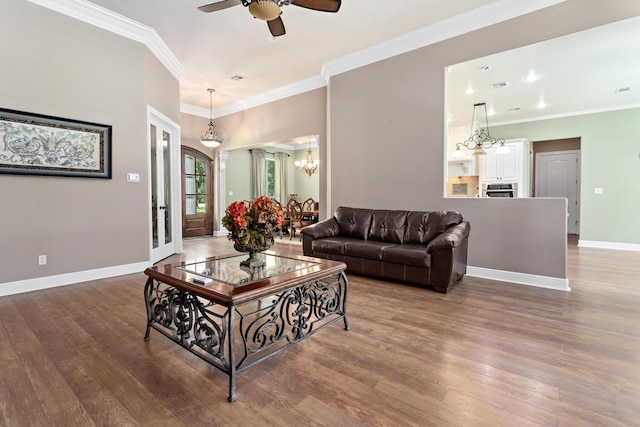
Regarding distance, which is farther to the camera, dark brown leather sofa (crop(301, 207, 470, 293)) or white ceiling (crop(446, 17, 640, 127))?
white ceiling (crop(446, 17, 640, 127))

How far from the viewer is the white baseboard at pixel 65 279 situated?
3227mm

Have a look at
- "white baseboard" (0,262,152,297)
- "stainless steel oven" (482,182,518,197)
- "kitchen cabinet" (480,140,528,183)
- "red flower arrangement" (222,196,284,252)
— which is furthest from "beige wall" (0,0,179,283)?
"kitchen cabinet" (480,140,528,183)

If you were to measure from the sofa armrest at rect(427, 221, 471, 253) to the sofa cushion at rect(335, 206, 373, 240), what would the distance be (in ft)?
4.04

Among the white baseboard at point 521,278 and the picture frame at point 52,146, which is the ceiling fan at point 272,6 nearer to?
the picture frame at point 52,146

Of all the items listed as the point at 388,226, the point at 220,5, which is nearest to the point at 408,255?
the point at 388,226

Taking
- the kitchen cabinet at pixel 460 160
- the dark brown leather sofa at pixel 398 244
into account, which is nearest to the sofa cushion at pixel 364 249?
the dark brown leather sofa at pixel 398 244

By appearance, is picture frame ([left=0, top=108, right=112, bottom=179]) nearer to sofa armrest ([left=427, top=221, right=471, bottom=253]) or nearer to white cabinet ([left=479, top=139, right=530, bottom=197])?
sofa armrest ([left=427, top=221, right=471, bottom=253])

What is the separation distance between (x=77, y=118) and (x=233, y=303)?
3.64 m

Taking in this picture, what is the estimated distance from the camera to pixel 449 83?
195 inches

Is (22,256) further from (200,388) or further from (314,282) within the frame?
(314,282)

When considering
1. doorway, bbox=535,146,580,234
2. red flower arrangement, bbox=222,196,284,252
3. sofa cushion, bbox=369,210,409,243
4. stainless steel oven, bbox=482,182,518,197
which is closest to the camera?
red flower arrangement, bbox=222,196,284,252

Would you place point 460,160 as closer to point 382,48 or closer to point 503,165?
point 503,165

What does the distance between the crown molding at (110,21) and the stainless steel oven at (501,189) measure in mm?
7181

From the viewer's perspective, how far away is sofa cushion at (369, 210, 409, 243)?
4.15 meters
